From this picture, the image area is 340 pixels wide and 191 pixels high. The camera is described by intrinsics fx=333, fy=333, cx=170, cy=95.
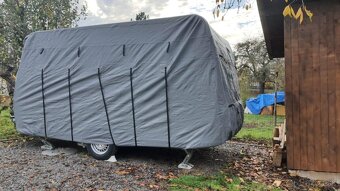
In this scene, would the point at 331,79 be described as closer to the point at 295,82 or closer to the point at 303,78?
the point at 303,78

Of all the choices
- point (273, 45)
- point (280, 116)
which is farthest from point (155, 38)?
point (280, 116)

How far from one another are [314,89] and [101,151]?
4.02 meters

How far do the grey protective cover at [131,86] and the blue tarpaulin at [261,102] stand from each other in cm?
1846

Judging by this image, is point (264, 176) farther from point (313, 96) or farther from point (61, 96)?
point (61, 96)

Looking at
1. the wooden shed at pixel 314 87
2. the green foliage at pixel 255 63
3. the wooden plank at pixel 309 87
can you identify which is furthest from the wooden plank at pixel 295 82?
the green foliage at pixel 255 63

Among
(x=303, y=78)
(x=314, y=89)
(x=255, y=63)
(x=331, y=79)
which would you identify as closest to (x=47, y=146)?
(x=303, y=78)

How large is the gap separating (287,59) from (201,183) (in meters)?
2.52

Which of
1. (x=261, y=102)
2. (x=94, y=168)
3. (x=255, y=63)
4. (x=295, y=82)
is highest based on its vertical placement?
(x=255, y=63)

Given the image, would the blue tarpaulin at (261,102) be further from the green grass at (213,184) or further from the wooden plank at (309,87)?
the green grass at (213,184)

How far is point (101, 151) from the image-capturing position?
6.48m

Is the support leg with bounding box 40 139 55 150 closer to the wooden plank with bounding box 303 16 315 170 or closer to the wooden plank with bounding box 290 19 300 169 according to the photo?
the wooden plank with bounding box 290 19 300 169

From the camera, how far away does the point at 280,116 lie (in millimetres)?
23281

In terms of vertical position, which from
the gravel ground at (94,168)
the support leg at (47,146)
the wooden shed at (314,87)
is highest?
the wooden shed at (314,87)

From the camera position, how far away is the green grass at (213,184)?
4977mm
